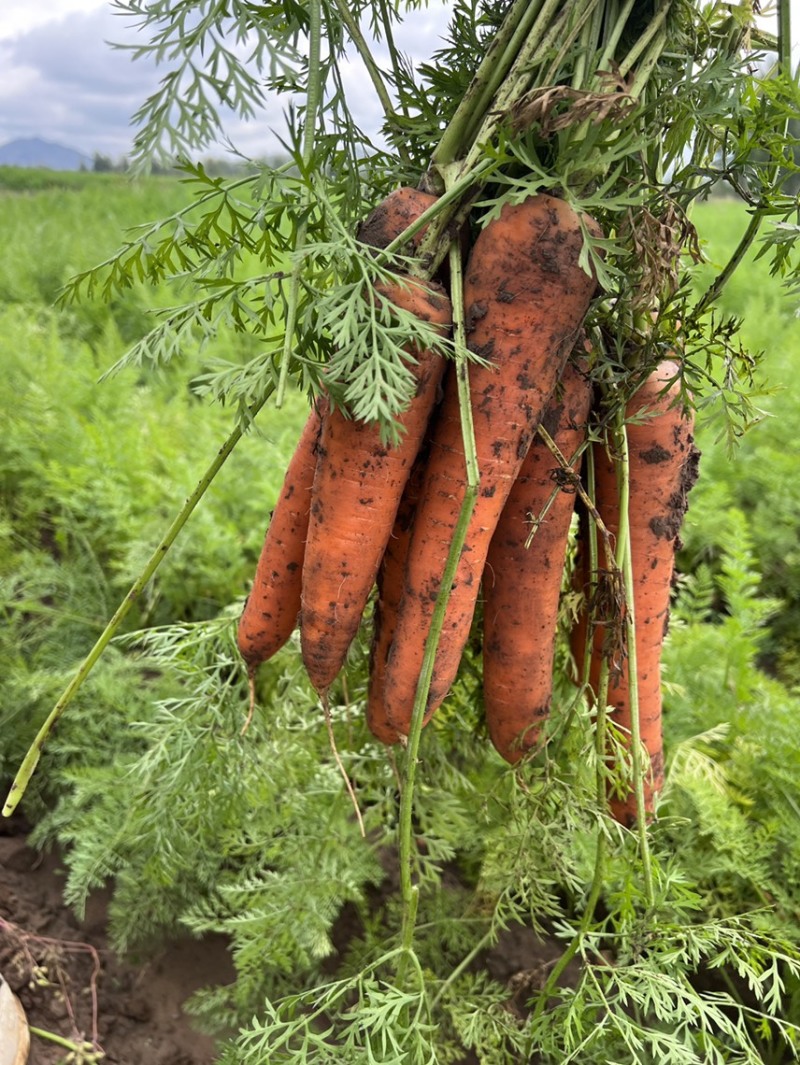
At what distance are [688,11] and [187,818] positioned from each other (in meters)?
1.27

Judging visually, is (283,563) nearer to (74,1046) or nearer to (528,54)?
(528,54)

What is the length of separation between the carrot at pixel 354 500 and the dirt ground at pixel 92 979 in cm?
91

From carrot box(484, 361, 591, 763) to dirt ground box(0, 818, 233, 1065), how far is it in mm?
891

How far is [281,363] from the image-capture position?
0.75 meters

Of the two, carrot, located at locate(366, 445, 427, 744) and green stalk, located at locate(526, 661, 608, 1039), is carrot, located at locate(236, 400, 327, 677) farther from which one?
green stalk, located at locate(526, 661, 608, 1039)

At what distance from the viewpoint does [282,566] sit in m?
1.10

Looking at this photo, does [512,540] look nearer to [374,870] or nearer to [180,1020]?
[374,870]

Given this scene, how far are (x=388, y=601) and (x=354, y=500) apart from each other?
22 cm

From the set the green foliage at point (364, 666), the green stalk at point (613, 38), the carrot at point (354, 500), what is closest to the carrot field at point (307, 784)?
the green foliage at point (364, 666)

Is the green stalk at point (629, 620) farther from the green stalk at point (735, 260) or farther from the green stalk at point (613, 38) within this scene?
the green stalk at point (613, 38)

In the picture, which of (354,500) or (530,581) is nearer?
(354,500)

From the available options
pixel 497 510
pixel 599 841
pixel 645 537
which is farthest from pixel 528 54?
pixel 599 841

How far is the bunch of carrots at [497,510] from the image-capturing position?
83cm

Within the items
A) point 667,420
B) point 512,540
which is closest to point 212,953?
point 512,540
